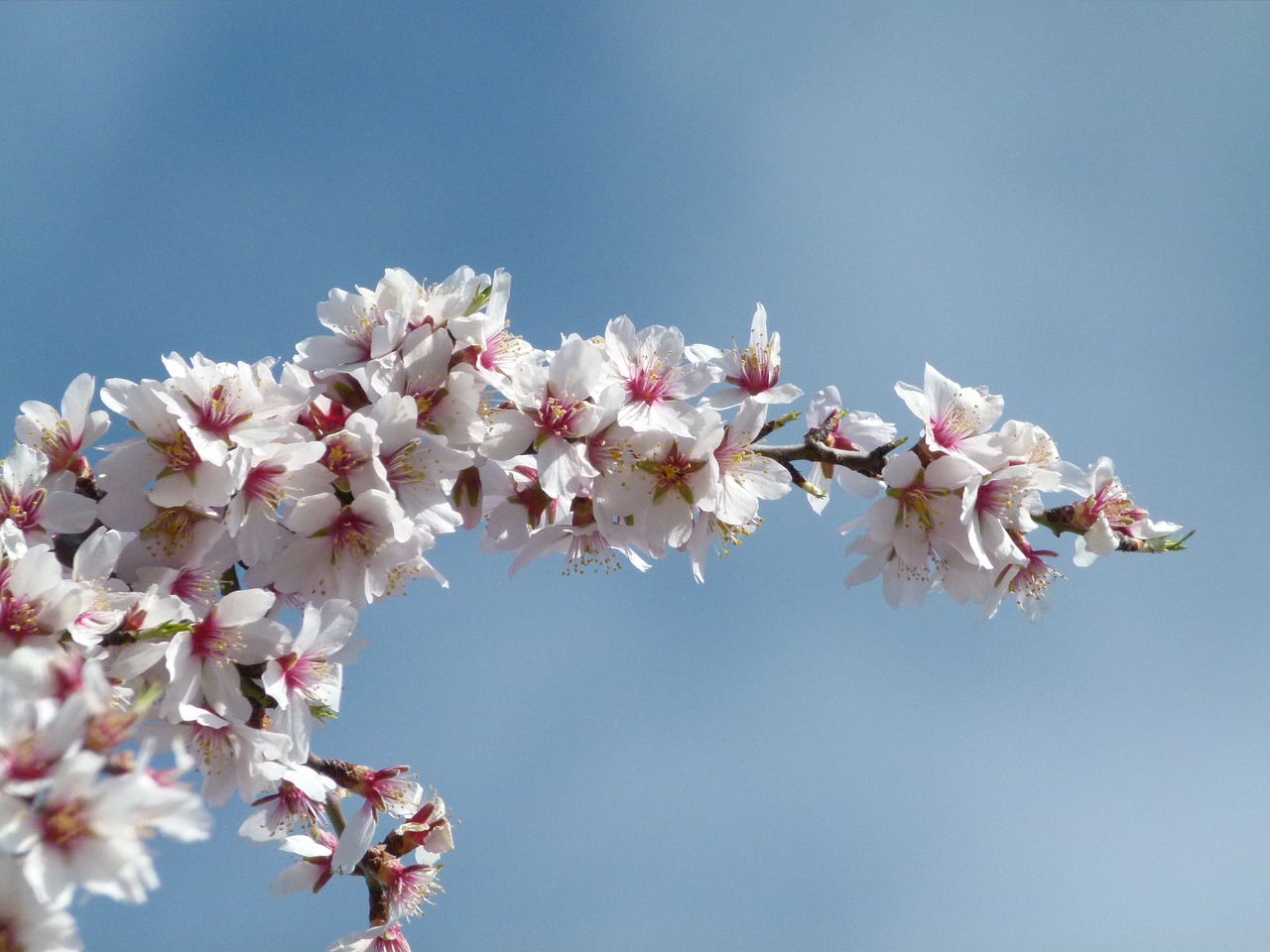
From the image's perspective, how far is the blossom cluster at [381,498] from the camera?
9.70 feet

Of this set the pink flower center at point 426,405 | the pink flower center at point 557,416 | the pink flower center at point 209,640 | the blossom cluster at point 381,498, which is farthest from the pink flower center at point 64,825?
the pink flower center at point 557,416

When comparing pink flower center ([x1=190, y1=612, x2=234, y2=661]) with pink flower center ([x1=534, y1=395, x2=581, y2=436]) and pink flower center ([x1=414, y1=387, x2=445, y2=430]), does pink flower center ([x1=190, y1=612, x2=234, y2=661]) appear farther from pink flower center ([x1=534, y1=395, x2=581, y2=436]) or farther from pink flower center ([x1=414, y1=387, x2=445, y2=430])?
pink flower center ([x1=534, y1=395, x2=581, y2=436])

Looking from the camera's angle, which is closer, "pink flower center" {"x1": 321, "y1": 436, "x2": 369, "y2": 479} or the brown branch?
"pink flower center" {"x1": 321, "y1": 436, "x2": 369, "y2": 479}

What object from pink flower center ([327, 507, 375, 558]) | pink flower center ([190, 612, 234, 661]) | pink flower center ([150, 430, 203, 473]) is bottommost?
pink flower center ([190, 612, 234, 661])

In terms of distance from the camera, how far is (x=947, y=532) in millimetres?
3477

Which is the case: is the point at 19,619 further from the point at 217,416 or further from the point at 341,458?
the point at 341,458

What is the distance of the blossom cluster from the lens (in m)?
2.96

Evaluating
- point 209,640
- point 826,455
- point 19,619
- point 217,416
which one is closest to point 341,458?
point 217,416

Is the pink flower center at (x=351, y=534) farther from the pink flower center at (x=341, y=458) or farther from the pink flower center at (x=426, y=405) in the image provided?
the pink flower center at (x=426, y=405)

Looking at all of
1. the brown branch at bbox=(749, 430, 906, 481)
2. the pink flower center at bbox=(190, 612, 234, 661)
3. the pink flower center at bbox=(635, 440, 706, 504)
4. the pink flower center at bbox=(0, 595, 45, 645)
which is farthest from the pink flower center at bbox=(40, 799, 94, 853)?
the brown branch at bbox=(749, 430, 906, 481)

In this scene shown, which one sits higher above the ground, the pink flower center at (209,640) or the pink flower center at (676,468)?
the pink flower center at (676,468)

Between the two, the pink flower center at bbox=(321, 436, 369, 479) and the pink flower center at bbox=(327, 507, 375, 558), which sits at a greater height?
the pink flower center at bbox=(321, 436, 369, 479)

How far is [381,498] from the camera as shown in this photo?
2963 mm

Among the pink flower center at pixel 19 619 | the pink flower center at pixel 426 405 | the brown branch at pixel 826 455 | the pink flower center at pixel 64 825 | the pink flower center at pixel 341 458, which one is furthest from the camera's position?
the brown branch at pixel 826 455
